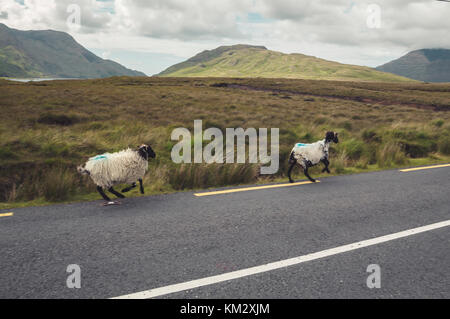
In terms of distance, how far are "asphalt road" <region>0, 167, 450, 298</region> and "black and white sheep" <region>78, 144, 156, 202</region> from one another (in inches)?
14.7

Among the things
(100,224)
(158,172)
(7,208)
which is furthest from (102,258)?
(158,172)

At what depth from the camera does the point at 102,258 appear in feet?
10.7

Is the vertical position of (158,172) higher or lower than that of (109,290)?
higher

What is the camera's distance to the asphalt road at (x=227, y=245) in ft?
9.32

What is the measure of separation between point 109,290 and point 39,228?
75.1 inches

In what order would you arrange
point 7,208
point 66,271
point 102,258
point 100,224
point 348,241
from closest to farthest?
point 66,271, point 102,258, point 348,241, point 100,224, point 7,208

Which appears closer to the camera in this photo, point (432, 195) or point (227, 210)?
point (227, 210)

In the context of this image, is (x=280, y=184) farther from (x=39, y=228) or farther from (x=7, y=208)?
(x=7, y=208)

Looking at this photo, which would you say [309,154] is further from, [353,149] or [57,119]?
[57,119]

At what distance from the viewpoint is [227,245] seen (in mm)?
3656

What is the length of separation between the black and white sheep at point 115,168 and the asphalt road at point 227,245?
375 millimetres

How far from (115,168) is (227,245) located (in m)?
2.53
